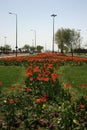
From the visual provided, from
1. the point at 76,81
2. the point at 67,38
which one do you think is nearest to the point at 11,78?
the point at 76,81

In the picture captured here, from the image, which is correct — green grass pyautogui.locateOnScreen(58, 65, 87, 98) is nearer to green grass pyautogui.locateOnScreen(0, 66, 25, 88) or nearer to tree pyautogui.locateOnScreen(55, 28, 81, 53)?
green grass pyautogui.locateOnScreen(0, 66, 25, 88)

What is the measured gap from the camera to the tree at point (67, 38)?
108938mm

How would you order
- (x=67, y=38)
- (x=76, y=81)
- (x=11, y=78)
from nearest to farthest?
(x=76, y=81) < (x=11, y=78) < (x=67, y=38)

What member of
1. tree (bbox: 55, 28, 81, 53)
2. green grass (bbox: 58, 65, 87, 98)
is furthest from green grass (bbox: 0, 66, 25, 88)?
tree (bbox: 55, 28, 81, 53)

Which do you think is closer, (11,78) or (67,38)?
(11,78)

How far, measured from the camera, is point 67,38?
4306 inches

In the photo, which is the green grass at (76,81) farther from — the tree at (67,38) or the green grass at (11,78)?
the tree at (67,38)

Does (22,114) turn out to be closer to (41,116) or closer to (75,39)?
(41,116)

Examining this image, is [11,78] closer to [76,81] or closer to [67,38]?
[76,81]

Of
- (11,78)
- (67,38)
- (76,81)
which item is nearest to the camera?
(76,81)

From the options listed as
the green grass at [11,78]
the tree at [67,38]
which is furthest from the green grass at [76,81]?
the tree at [67,38]

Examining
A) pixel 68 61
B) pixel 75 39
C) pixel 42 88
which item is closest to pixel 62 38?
pixel 75 39

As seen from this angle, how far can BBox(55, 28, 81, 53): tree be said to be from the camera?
108938 millimetres

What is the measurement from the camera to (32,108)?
27.0 ft
